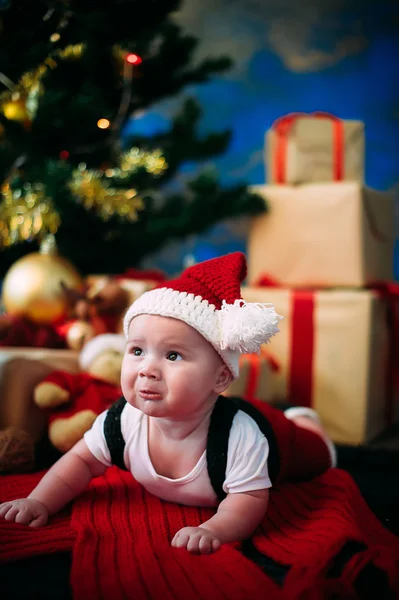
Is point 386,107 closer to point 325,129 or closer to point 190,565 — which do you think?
point 325,129

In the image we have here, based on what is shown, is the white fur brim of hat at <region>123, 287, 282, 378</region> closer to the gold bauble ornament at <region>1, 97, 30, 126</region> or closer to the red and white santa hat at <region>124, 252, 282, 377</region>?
the red and white santa hat at <region>124, 252, 282, 377</region>

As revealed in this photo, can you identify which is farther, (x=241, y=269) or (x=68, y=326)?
(x=68, y=326)

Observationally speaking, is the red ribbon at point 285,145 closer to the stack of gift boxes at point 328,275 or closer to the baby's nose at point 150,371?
the stack of gift boxes at point 328,275

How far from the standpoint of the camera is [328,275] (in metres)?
1.57

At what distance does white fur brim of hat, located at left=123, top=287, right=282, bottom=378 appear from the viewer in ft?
2.32

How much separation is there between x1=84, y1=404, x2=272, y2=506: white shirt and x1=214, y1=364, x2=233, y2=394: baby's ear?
0.18ft

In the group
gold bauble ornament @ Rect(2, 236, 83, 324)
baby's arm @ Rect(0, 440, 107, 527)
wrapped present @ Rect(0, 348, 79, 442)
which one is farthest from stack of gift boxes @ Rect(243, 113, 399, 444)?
baby's arm @ Rect(0, 440, 107, 527)

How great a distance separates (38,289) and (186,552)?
0.92 m

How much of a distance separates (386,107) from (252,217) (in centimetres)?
96

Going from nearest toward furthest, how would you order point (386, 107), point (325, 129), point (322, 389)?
point (322, 389) → point (325, 129) → point (386, 107)

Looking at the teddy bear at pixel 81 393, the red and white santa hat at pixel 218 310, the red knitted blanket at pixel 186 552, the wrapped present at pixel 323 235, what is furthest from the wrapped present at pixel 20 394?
the wrapped present at pixel 323 235

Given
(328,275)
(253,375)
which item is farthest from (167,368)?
(328,275)

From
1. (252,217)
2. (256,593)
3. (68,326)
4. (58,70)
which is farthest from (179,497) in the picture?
(58,70)

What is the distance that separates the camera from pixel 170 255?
231 cm
